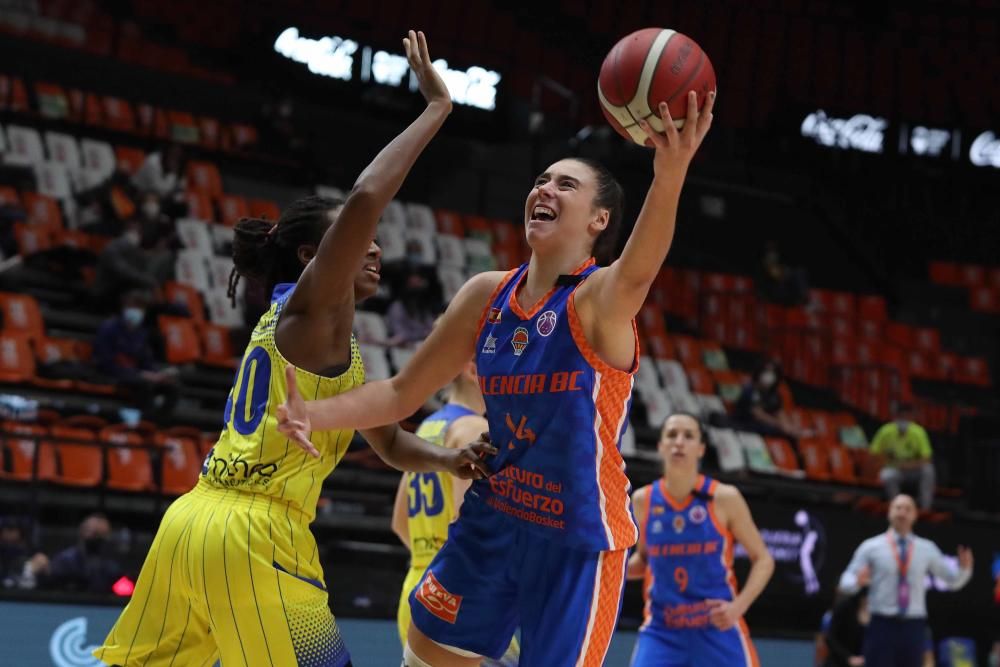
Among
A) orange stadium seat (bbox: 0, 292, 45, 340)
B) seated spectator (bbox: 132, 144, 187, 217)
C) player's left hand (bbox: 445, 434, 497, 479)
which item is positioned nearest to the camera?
player's left hand (bbox: 445, 434, 497, 479)

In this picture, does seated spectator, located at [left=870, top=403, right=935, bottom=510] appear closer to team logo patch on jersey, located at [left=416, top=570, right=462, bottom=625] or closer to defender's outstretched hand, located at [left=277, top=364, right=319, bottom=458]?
team logo patch on jersey, located at [left=416, top=570, right=462, bottom=625]

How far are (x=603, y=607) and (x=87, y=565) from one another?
5453mm

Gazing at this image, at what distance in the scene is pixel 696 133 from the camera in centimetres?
332

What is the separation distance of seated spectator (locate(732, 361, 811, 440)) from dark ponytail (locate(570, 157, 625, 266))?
Result: 10.5 metres

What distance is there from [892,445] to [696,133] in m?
11.8

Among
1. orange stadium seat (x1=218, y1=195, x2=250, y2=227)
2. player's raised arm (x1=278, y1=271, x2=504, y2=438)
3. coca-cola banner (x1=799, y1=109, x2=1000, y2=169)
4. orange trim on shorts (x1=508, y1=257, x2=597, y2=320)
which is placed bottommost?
player's raised arm (x1=278, y1=271, x2=504, y2=438)

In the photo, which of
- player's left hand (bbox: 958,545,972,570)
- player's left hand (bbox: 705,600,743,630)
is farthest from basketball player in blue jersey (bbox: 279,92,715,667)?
player's left hand (bbox: 958,545,972,570)

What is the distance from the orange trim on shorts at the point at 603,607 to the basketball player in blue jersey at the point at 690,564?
300 centimetres

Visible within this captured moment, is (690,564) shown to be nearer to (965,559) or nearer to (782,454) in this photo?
(965,559)

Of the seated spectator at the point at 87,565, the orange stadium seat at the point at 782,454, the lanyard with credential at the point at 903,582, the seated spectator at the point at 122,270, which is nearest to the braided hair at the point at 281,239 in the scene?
the seated spectator at the point at 87,565

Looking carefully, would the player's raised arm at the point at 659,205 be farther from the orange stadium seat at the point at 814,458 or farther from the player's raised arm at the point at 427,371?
the orange stadium seat at the point at 814,458

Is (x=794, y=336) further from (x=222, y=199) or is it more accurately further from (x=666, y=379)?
(x=222, y=199)

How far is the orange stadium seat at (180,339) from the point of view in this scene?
11.7 metres

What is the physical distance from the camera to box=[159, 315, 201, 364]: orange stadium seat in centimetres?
1174
